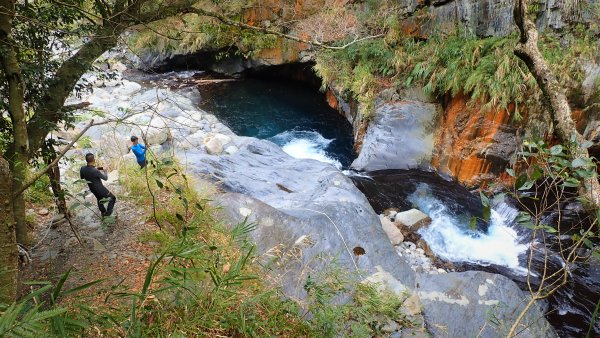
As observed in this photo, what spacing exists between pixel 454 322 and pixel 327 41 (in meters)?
9.00

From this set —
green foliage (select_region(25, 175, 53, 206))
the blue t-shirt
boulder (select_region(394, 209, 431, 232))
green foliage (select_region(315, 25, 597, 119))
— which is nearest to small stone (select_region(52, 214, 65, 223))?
green foliage (select_region(25, 175, 53, 206))

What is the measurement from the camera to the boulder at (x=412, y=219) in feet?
22.7

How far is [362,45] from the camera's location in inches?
412

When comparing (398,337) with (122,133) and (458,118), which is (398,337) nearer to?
(458,118)

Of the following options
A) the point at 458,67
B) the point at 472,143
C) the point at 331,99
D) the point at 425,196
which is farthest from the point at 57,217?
the point at 331,99

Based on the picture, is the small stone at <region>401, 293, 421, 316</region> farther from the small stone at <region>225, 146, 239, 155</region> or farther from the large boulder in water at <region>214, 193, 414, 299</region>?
the small stone at <region>225, 146, 239, 155</region>

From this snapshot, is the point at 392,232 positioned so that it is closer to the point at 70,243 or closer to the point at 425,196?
the point at 425,196

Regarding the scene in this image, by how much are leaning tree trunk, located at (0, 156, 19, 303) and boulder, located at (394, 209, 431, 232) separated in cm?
608

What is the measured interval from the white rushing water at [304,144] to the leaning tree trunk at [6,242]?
26.7 feet

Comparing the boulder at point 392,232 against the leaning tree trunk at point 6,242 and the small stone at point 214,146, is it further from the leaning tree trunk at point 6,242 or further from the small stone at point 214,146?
the leaning tree trunk at point 6,242

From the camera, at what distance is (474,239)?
6.73 metres

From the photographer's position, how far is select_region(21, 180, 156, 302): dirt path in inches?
141

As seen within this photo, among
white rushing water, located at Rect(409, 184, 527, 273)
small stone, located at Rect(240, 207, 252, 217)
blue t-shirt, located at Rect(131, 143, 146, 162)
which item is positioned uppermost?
blue t-shirt, located at Rect(131, 143, 146, 162)

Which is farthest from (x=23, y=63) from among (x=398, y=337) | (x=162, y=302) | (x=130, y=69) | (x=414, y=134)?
(x=130, y=69)
